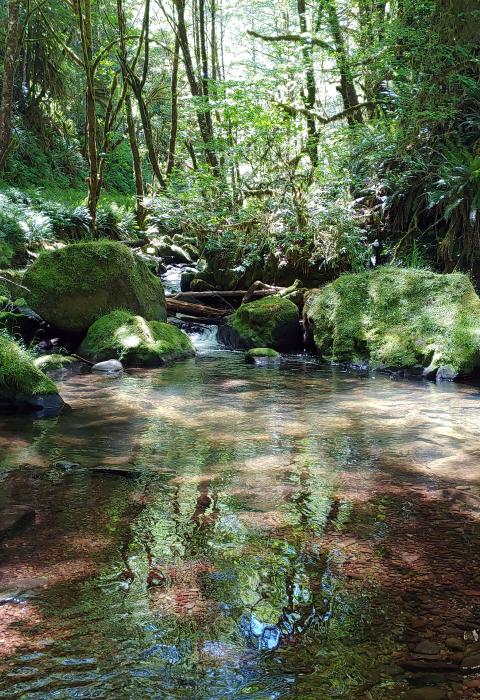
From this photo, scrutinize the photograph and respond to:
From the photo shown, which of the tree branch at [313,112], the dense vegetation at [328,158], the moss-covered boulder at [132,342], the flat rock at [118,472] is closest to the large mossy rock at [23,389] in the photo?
the flat rock at [118,472]

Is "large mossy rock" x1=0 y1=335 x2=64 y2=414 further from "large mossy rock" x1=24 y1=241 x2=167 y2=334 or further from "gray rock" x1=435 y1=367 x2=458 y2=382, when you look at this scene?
"gray rock" x1=435 y1=367 x2=458 y2=382

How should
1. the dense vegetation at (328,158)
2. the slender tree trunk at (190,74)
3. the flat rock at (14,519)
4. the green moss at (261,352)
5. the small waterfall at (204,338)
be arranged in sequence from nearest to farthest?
the flat rock at (14,519), the green moss at (261,352), the small waterfall at (204,338), the dense vegetation at (328,158), the slender tree trunk at (190,74)

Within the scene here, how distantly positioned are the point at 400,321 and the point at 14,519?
6.98m

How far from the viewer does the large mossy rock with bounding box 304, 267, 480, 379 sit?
26.2ft

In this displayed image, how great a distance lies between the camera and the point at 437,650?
2023mm

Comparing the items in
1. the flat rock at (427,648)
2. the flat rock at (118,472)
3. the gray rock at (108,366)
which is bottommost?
the flat rock at (427,648)

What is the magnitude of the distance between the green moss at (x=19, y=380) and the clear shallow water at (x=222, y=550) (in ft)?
1.45

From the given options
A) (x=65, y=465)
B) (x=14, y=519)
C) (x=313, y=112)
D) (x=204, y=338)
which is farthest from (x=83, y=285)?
(x=313, y=112)

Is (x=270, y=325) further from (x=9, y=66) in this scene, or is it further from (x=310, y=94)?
(x=310, y=94)

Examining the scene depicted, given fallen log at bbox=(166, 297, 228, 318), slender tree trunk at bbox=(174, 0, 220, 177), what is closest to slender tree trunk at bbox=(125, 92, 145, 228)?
slender tree trunk at bbox=(174, 0, 220, 177)

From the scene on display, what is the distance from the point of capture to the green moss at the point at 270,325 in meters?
10.0

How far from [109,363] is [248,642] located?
6532 millimetres

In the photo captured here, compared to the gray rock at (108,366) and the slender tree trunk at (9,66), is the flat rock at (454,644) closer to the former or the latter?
the gray rock at (108,366)

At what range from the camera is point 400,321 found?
8891mm
